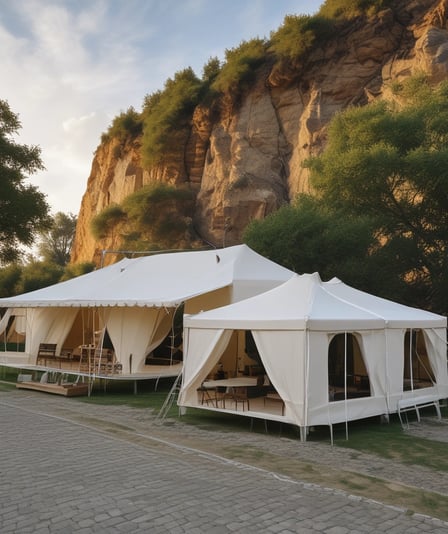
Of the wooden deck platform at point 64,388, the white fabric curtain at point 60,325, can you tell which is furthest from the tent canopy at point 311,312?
the white fabric curtain at point 60,325

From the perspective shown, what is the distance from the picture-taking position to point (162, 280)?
563 inches

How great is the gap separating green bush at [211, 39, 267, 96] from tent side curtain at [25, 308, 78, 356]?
767 inches

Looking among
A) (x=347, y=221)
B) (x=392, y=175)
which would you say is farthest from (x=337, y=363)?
(x=392, y=175)

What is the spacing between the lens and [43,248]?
51.2m

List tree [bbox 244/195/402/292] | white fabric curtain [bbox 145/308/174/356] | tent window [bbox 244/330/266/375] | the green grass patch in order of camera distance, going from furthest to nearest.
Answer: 1. tree [bbox 244/195/402/292]
2. tent window [bbox 244/330/266/375]
3. white fabric curtain [bbox 145/308/174/356]
4. the green grass patch

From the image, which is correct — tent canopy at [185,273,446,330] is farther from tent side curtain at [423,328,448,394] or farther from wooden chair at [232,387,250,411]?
wooden chair at [232,387,250,411]

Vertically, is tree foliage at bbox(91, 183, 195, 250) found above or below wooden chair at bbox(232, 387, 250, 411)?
above

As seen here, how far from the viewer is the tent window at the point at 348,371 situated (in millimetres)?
8680

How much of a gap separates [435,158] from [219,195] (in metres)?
14.0

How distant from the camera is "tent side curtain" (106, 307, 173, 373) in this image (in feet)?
41.6

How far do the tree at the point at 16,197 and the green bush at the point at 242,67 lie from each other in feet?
39.4

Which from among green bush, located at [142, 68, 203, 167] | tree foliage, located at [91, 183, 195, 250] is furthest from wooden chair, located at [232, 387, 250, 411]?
green bush, located at [142, 68, 203, 167]

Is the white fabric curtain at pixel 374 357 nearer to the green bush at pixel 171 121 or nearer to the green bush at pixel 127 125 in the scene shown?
the green bush at pixel 171 121

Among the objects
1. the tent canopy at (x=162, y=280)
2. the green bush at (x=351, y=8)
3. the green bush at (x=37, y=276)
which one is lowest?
the tent canopy at (x=162, y=280)
